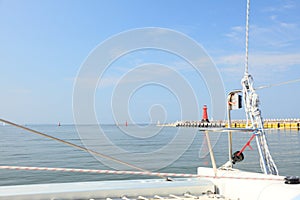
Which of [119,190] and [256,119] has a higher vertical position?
[256,119]

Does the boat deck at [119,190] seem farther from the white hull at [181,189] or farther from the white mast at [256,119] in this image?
the white mast at [256,119]

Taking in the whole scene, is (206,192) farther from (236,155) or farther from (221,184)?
(236,155)

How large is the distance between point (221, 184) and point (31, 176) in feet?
23.2

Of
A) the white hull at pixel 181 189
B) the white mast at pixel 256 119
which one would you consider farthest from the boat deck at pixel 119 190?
the white mast at pixel 256 119

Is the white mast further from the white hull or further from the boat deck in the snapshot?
the boat deck

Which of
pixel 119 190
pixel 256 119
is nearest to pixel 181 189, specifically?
pixel 119 190

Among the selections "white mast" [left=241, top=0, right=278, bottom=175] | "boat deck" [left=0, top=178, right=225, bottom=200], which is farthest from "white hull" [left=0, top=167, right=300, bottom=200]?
"white mast" [left=241, top=0, right=278, bottom=175]

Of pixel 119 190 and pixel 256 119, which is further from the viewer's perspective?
pixel 256 119

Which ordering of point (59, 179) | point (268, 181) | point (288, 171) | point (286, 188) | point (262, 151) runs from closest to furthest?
1. point (286, 188)
2. point (268, 181)
3. point (262, 151)
4. point (59, 179)
5. point (288, 171)

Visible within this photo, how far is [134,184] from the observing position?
404 cm

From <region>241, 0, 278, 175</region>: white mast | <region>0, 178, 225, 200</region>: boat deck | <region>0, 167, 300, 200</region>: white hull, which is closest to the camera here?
<region>0, 167, 300, 200</region>: white hull

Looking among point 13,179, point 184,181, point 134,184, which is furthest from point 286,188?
point 13,179

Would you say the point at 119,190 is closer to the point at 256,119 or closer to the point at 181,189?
the point at 181,189

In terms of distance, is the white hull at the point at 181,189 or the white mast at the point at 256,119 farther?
the white mast at the point at 256,119
